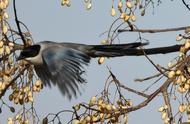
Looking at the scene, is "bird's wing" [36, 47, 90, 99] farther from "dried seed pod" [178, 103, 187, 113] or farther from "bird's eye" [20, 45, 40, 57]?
"dried seed pod" [178, 103, 187, 113]

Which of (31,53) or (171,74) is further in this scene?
(31,53)

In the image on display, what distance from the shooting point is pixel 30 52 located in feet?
7.95

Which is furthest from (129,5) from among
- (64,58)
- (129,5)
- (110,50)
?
(64,58)

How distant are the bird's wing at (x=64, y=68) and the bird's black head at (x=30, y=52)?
0.14 ft

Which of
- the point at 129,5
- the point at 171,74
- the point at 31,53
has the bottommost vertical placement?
the point at 171,74

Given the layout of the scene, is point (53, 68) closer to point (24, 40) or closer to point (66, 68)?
point (66, 68)

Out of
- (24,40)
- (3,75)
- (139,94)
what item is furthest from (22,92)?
(139,94)

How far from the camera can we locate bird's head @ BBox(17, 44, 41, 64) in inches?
94.7

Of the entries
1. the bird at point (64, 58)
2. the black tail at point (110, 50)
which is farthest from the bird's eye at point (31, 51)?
the black tail at point (110, 50)

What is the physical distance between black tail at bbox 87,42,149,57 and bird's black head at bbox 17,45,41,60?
0.25m

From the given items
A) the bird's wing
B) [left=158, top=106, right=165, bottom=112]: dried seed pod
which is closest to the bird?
the bird's wing

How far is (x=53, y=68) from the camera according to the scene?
2316 millimetres

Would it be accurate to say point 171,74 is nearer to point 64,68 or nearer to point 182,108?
point 182,108

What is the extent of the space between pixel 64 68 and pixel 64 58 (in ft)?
0.19
